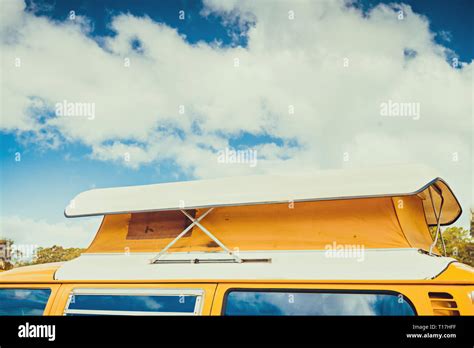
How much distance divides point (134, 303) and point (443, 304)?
7.30 feet

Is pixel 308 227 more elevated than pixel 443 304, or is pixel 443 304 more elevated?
pixel 308 227

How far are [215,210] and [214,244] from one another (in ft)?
1.12

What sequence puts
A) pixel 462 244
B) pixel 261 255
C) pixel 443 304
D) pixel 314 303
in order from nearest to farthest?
pixel 443 304 → pixel 314 303 → pixel 261 255 → pixel 462 244

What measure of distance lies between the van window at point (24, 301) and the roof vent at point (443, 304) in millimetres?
3022

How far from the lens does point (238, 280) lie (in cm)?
301

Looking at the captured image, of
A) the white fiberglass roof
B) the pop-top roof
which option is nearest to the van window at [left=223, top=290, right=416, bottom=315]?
Result: the white fiberglass roof

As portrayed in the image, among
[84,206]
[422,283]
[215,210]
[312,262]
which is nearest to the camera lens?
[422,283]

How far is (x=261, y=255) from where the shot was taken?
11.1ft

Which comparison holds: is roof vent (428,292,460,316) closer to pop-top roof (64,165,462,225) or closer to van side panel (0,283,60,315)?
pop-top roof (64,165,462,225)

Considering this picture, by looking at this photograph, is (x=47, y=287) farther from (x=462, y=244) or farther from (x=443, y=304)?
(x=462, y=244)

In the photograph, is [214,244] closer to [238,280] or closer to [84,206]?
[238,280]

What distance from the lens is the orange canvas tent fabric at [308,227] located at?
3.30m

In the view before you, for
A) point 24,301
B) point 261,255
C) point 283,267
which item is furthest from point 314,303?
point 24,301

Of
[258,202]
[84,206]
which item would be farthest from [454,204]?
[84,206]
